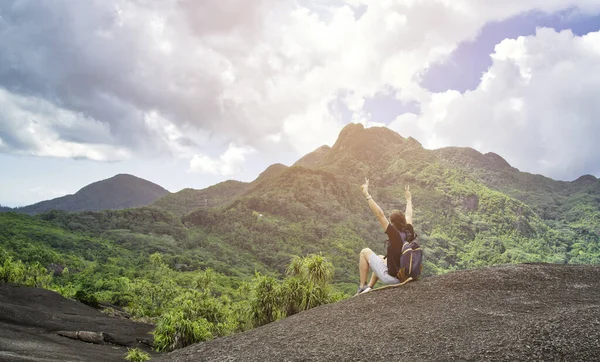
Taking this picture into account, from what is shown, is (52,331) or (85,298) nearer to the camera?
(52,331)

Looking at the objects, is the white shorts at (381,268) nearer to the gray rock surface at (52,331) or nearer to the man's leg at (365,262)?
the man's leg at (365,262)

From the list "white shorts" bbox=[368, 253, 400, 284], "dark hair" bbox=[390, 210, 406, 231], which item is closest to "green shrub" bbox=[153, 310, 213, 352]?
"white shorts" bbox=[368, 253, 400, 284]

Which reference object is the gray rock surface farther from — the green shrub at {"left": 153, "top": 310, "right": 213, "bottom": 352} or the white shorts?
the white shorts

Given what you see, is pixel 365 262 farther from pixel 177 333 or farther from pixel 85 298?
pixel 85 298

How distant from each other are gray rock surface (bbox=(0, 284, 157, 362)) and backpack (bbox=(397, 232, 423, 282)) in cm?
1349

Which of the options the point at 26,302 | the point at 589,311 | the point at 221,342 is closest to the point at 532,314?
the point at 589,311

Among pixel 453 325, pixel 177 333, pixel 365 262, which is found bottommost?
pixel 177 333

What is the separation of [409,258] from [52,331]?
89.9 ft

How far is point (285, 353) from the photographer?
29.3ft

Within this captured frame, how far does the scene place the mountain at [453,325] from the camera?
7305mm

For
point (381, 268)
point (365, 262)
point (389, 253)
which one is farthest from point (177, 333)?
point (389, 253)

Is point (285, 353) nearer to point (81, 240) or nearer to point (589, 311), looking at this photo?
point (589, 311)

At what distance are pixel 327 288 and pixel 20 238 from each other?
154 m

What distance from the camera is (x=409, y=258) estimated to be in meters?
10.6
